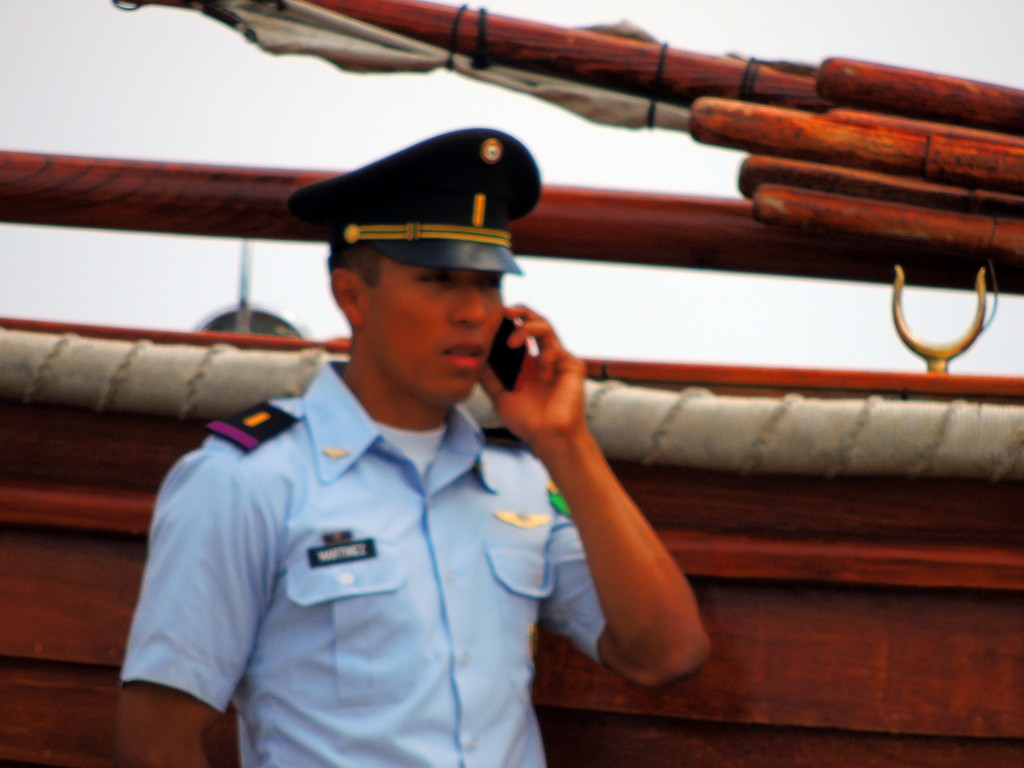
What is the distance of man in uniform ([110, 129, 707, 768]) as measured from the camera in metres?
1.37

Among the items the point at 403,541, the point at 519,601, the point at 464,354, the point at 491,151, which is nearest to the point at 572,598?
the point at 519,601

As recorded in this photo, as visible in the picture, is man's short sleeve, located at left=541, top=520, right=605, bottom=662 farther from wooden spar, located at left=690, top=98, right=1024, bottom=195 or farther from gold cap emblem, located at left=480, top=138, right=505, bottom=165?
wooden spar, located at left=690, top=98, right=1024, bottom=195

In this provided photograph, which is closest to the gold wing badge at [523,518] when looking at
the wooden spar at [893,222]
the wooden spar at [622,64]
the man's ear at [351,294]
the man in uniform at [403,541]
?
the man in uniform at [403,541]

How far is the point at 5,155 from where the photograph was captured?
8.14ft

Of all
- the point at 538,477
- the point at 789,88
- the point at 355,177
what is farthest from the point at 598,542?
the point at 789,88

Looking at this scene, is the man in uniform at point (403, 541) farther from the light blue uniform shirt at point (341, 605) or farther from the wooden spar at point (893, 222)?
the wooden spar at point (893, 222)

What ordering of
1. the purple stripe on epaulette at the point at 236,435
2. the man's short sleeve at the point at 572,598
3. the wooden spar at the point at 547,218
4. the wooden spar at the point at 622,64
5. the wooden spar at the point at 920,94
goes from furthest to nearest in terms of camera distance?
the wooden spar at the point at 622,64, the wooden spar at the point at 547,218, the wooden spar at the point at 920,94, the man's short sleeve at the point at 572,598, the purple stripe on epaulette at the point at 236,435

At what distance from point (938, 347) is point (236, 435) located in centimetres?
114

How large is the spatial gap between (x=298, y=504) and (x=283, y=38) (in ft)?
5.84

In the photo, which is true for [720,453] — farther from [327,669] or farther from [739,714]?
[327,669]

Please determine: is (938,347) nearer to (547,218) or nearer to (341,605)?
(547,218)

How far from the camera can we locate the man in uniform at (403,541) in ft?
4.49

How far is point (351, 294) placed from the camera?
1607 mm

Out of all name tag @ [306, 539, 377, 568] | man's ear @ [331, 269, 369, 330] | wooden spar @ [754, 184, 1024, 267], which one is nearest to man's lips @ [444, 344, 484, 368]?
man's ear @ [331, 269, 369, 330]
